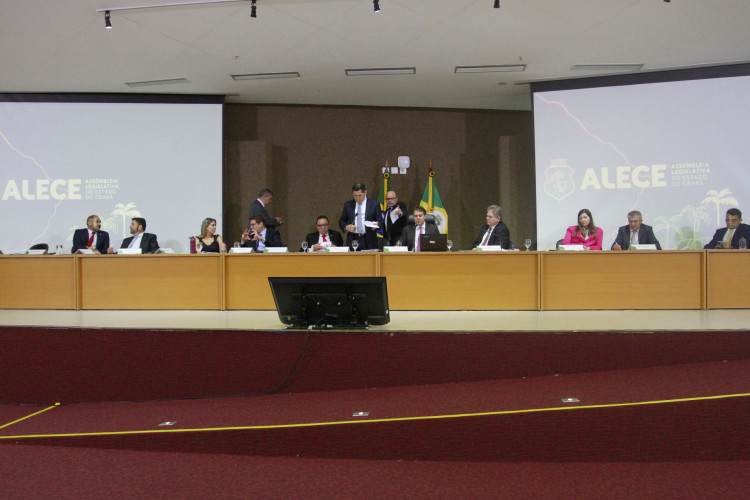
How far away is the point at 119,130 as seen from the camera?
21.3 feet

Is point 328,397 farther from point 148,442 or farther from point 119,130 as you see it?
point 119,130

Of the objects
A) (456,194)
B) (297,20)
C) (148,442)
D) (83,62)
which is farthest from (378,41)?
(148,442)

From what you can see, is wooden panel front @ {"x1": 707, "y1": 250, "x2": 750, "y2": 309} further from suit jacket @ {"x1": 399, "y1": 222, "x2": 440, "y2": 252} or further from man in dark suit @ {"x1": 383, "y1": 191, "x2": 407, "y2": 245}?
man in dark suit @ {"x1": 383, "y1": 191, "x2": 407, "y2": 245}

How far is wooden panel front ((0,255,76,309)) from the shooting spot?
412 cm

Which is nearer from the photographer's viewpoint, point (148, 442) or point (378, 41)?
point (148, 442)

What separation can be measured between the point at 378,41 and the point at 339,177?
2.26 metres

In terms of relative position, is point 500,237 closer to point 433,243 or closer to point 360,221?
point 433,243

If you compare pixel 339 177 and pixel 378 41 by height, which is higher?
pixel 378 41

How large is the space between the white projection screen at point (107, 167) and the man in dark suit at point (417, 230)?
8.83 feet

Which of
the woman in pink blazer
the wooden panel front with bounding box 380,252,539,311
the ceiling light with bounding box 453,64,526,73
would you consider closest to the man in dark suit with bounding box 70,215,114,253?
the wooden panel front with bounding box 380,252,539,311

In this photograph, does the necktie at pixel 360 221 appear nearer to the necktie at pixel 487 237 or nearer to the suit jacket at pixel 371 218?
the suit jacket at pixel 371 218

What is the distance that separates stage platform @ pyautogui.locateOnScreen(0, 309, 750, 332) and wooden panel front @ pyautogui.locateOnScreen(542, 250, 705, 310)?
5.4 inches

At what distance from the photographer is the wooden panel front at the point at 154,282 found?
403 cm

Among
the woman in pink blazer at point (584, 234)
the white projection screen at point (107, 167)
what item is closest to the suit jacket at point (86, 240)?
the white projection screen at point (107, 167)
